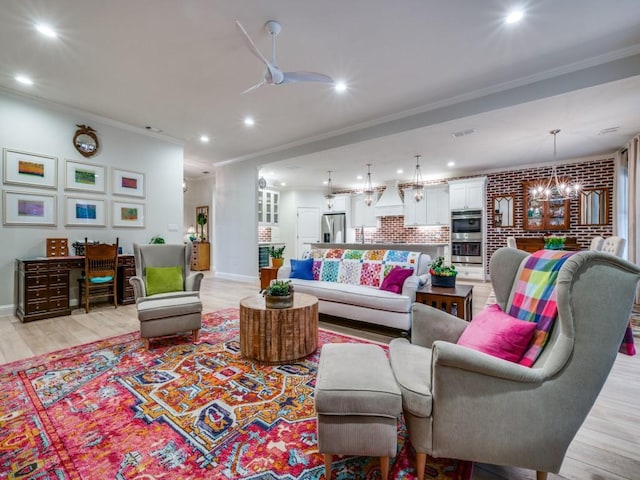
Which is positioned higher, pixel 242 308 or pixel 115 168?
pixel 115 168

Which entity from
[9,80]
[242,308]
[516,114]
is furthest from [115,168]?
[516,114]

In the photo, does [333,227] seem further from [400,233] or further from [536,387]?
[536,387]

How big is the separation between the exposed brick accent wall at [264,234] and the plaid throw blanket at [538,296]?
7.53 metres

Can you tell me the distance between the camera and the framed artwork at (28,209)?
12.6ft

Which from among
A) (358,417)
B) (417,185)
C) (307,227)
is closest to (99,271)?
(358,417)

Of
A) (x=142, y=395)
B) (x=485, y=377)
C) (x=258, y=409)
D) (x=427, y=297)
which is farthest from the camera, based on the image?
(x=427, y=297)

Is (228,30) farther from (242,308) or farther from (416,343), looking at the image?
(416,343)

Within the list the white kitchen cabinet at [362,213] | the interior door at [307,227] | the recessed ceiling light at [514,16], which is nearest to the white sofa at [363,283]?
the recessed ceiling light at [514,16]

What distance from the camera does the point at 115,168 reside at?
4863 mm

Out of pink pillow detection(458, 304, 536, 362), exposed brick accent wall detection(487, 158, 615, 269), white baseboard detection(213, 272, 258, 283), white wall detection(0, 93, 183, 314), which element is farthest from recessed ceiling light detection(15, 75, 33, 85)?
exposed brick accent wall detection(487, 158, 615, 269)

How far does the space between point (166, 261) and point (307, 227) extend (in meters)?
6.33

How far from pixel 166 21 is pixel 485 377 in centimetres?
352

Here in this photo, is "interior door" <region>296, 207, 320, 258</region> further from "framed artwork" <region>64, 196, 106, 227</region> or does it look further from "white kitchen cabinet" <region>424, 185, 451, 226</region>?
"framed artwork" <region>64, 196, 106, 227</region>

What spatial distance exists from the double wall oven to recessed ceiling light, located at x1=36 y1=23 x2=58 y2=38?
773 centimetres
